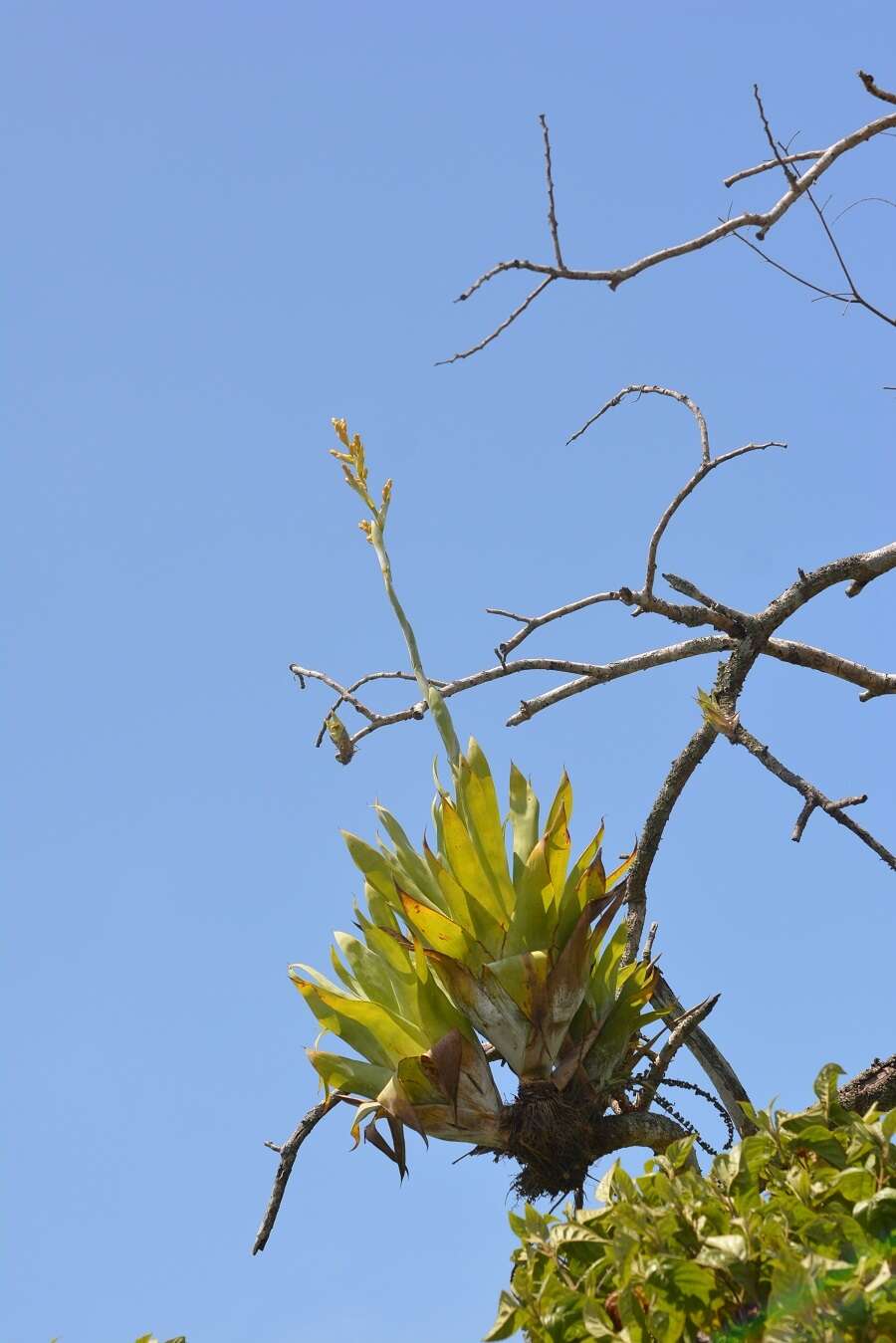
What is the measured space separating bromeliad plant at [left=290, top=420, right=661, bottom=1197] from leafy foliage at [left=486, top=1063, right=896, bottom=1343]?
2.96 ft

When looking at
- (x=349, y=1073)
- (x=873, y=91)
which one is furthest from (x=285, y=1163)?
(x=873, y=91)

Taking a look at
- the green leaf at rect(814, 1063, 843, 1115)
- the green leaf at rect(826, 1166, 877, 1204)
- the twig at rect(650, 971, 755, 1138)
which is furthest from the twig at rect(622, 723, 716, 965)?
the green leaf at rect(826, 1166, 877, 1204)

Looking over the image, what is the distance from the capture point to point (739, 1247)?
6.82 ft

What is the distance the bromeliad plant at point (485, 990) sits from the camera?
3.42 metres

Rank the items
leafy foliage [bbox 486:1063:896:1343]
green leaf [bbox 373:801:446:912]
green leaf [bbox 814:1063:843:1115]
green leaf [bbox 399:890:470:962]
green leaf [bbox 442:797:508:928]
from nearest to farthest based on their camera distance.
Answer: leafy foliage [bbox 486:1063:896:1343] < green leaf [bbox 814:1063:843:1115] < green leaf [bbox 399:890:470:962] < green leaf [bbox 442:797:508:928] < green leaf [bbox 373:801:446:912]

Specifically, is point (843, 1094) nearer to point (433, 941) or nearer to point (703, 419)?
point (433, 941)

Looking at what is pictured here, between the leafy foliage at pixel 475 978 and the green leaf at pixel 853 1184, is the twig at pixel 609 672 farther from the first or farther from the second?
the green leaf at pixel 853 1184

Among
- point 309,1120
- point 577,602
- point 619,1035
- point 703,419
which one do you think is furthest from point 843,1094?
point 703,419

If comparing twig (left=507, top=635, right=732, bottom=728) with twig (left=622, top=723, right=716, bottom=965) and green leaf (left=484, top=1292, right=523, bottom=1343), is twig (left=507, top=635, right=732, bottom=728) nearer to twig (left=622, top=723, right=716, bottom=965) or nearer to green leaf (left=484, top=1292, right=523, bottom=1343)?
twig (left=622, top=723, right=716, bottom=965)

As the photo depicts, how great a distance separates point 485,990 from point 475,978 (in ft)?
0.11

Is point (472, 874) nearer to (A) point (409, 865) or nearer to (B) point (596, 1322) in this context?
(A) point (409, 865)

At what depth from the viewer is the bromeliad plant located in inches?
135

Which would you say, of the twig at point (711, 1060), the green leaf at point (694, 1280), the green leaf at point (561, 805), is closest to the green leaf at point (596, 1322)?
the green leaf at point (694, 1280)

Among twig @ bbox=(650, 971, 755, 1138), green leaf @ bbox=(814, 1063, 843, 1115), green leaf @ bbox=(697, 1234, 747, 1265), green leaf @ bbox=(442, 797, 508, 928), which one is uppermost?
green leaf @ bbox=(442, 797, 508, 928)
